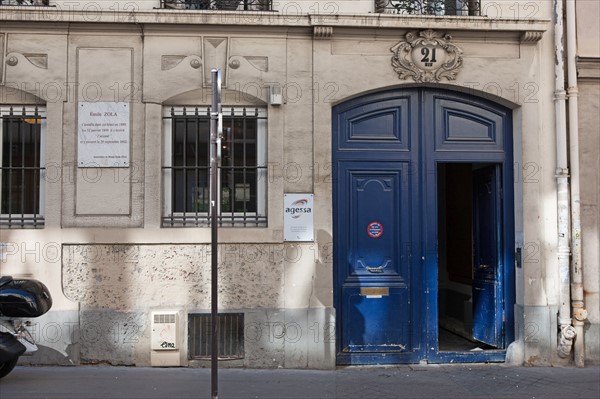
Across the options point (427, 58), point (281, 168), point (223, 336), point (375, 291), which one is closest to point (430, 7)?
point (427, 58)

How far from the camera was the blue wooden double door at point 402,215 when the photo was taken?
28.9 ft

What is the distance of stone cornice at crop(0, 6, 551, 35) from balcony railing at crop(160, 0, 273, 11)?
0.81ft

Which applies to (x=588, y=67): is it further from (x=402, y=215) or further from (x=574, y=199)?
(x=402, y=215)

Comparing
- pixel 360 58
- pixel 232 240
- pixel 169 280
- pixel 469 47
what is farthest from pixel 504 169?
pixel 169 280

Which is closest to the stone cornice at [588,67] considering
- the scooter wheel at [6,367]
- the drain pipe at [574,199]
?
the drain pipe at [574,199]

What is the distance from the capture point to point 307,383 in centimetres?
777

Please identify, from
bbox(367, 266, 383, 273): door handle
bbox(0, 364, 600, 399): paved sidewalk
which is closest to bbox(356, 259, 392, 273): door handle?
bbox(367, 266, 383, 273): door handle

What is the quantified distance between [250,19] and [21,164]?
362 centimetres

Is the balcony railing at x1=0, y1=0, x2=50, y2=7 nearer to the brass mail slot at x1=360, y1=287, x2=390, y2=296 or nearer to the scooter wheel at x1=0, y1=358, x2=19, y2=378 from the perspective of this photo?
the scooter wheel at x1=0, y1=358, x2=19, y2=378

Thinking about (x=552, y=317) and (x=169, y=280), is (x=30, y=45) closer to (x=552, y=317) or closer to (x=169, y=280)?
(x=169, y=280)

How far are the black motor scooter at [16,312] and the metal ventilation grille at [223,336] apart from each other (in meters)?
2.01

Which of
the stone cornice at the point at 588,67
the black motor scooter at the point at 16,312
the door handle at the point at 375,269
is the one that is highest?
the stone cornice at the point at 588,67

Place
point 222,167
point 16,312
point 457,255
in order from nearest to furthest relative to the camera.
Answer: point 16,312, point 222,167, point 457,255

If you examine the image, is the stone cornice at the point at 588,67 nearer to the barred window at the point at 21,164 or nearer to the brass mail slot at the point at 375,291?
the brass mail slot at the point at 375,291
